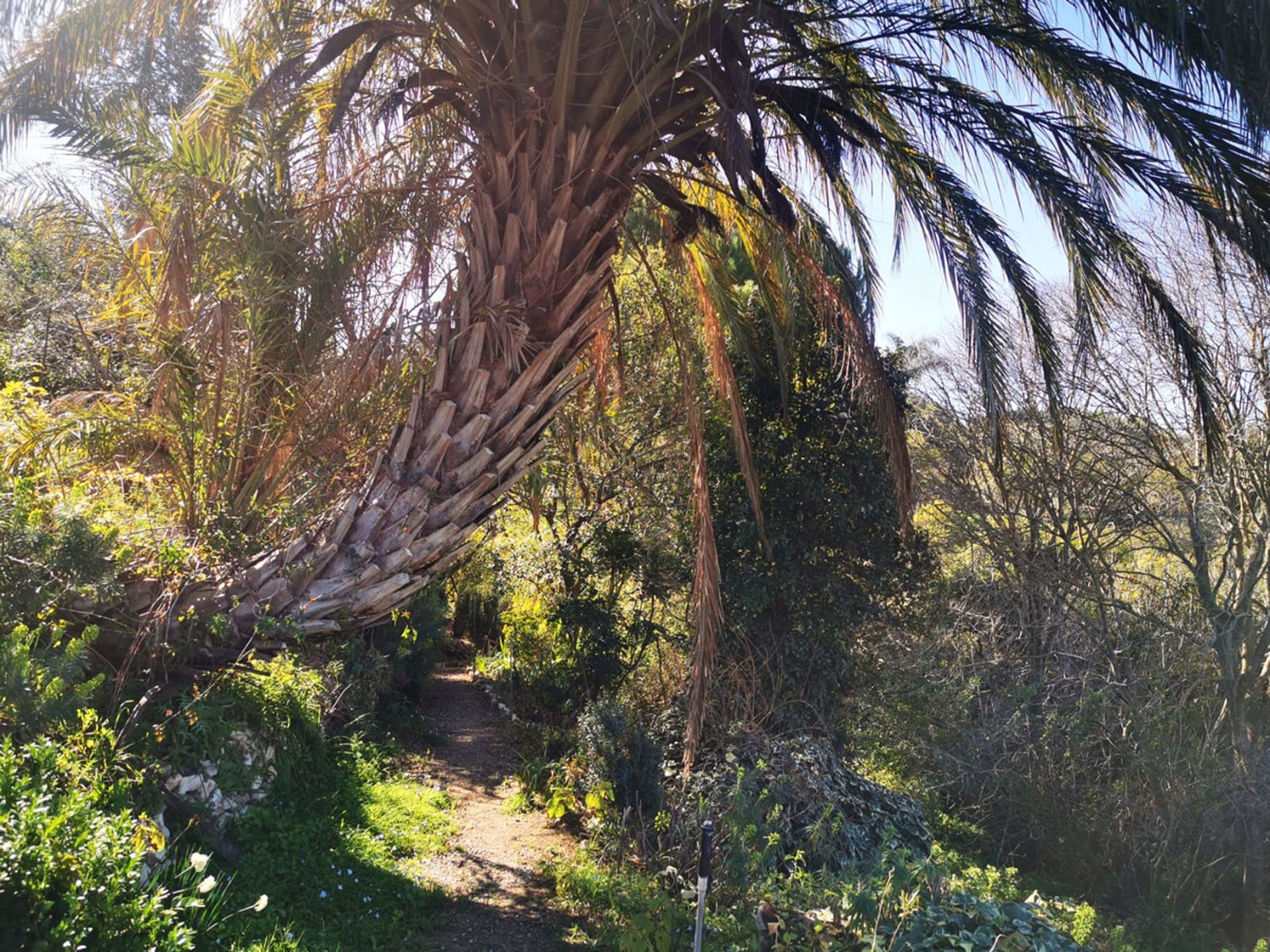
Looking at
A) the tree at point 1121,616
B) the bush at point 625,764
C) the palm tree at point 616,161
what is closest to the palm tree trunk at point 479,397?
the palm tree at point 616,161

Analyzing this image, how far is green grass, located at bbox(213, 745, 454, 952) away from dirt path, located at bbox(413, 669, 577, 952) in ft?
0.51

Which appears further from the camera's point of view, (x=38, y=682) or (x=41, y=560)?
(x=41, y=560)

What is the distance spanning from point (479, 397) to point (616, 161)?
1564 mm

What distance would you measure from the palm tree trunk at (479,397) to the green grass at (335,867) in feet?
4.31

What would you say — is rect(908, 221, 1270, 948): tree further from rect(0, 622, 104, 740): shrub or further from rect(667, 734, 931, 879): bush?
rect(0, 622, 104, 740): shrub

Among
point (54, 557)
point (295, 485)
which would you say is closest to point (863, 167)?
point (295, 485)

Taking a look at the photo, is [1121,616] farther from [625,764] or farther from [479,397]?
[479,397]

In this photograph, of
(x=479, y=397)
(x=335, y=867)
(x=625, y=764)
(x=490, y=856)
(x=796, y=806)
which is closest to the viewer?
(x=479, y=397)

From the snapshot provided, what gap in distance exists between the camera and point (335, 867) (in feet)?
16.2

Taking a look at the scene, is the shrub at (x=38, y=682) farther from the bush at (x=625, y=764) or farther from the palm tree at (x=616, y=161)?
the bush at (x=625, y=764)

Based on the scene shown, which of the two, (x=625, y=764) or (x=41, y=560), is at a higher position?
(x=41, y=560)

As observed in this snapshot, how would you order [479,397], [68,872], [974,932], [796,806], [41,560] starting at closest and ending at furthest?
[68,872] → [974,932] → [41,560] → [479,397] → [796,806]

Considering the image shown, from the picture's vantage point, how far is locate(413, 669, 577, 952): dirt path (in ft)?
15.3

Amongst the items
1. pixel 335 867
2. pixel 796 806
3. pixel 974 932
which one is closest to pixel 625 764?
pixel 796 806
